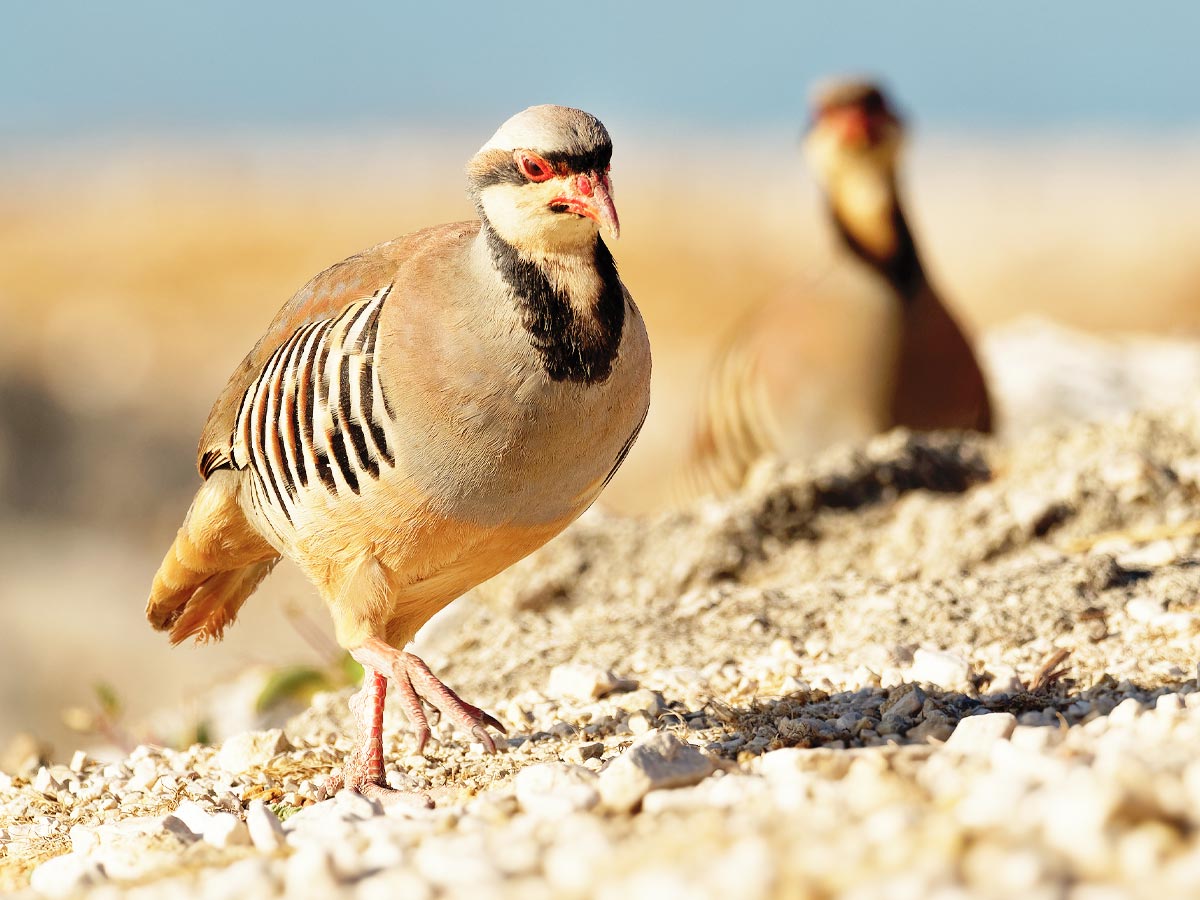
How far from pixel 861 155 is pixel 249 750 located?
14.4ft

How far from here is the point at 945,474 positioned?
6125 millimetres

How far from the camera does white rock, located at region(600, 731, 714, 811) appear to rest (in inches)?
98.2

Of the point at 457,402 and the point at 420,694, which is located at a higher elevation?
the point at 457,402

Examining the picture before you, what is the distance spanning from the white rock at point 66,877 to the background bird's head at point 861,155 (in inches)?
205

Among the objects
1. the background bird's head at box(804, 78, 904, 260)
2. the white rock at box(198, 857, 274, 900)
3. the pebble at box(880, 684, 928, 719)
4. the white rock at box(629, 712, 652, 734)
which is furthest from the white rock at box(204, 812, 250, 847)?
the background bird's head at box(804, 78, 904, 260)

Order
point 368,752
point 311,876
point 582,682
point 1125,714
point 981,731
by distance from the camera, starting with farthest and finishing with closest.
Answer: point 582,682, point 368,752, point 1125,714, point 981,731, point 311,876

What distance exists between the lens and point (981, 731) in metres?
2.84

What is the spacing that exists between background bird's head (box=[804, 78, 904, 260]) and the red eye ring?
4.09 meters

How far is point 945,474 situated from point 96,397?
1344 centimetres

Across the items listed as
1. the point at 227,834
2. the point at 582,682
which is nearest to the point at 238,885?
the point at 227,834

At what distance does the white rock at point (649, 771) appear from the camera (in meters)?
2.49

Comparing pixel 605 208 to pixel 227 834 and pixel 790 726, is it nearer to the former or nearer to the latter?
pixel 790 726

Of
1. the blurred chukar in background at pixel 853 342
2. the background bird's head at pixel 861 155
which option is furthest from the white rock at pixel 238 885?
A: the background bird's head at pixel 861 155

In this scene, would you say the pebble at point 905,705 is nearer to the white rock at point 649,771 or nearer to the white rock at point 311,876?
the white rock at point 649,771
